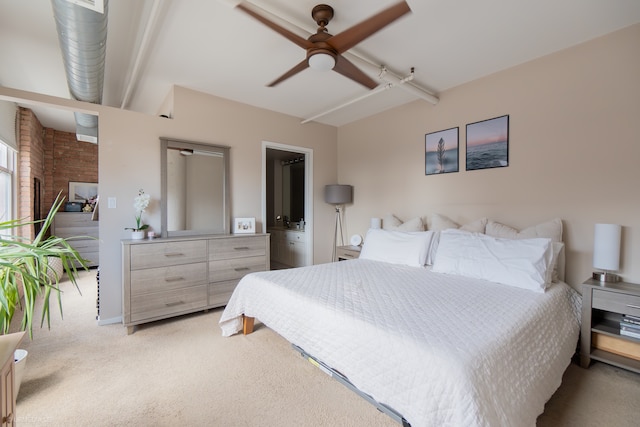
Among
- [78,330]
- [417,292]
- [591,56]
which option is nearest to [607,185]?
[591,56]

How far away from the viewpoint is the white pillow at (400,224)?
351cm

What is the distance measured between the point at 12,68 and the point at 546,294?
224 inches

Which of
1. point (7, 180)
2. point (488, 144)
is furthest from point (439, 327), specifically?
point (7, 180)

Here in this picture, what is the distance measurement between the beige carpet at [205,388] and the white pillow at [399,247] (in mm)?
1416

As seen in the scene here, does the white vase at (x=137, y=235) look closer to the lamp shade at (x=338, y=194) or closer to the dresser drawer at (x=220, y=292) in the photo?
the dresser drawer at (x=220, y=292)

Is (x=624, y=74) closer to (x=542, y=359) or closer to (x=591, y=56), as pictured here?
(x=591, y=56)

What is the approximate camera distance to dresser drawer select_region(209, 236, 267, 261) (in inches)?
128

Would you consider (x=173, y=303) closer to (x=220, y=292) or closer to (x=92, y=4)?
(x=220, y=292)

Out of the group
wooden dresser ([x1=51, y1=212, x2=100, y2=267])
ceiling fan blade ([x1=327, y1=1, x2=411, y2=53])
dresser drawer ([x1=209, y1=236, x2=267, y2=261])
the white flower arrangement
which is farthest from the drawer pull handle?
wooden dresser ([x1=51, y1=212, x2=100, y2=267])

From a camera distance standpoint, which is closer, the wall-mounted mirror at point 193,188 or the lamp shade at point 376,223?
the wall-mounted mirror at point 193,188

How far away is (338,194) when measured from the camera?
439cm

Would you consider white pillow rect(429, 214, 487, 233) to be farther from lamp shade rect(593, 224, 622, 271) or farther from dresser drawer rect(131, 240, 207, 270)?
dresser drawer rect(131, 240, 207, 270)

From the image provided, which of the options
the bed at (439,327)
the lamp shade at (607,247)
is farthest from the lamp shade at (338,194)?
the lamp shade at (607,247)

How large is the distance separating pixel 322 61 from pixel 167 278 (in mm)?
2599
